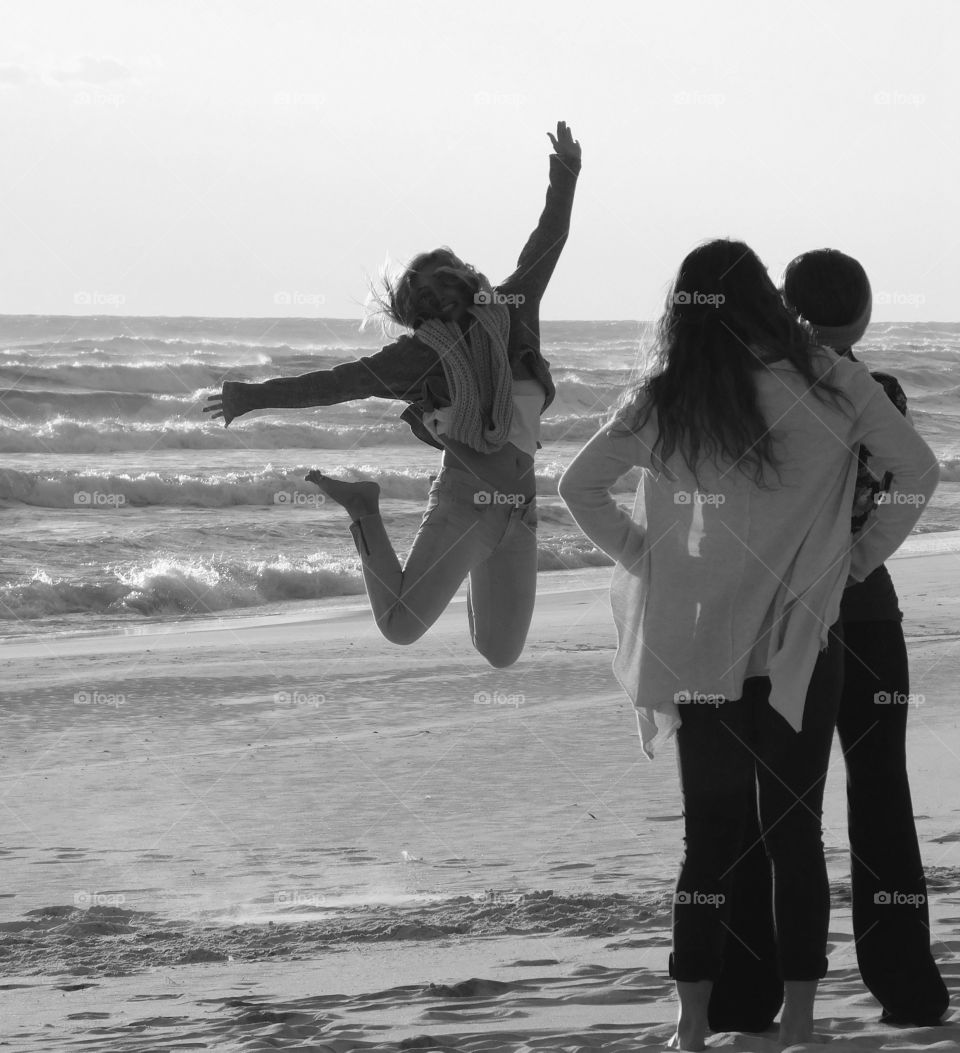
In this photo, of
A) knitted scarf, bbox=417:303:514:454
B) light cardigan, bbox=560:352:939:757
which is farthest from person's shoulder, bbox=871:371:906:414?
knitted scarf, bbox=417:303:514:454

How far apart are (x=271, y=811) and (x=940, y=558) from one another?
8.55m

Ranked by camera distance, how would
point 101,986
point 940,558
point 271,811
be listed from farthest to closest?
1. point 940,558
2. point 271,811
3. point 101,986

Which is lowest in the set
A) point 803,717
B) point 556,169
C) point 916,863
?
point 916,863

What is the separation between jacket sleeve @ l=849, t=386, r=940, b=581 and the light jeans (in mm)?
1082

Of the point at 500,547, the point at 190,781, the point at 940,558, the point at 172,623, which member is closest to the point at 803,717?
the point at 500,547

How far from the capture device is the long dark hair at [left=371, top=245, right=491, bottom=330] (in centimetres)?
359

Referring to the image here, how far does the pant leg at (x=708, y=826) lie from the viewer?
2.76 meters

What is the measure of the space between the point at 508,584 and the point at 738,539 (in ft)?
3.44

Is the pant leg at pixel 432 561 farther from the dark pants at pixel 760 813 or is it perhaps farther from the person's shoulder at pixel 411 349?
the dark pants at pixel 760 813

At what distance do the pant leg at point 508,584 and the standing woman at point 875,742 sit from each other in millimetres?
963

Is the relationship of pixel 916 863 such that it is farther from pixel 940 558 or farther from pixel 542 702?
pixel 940 558

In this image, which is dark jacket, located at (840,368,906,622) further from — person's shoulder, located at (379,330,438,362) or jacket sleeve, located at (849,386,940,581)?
person's shoulder, located at (379,330,438,362)

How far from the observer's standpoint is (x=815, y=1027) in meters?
3.04

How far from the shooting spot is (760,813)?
Answer: 9.30ft
